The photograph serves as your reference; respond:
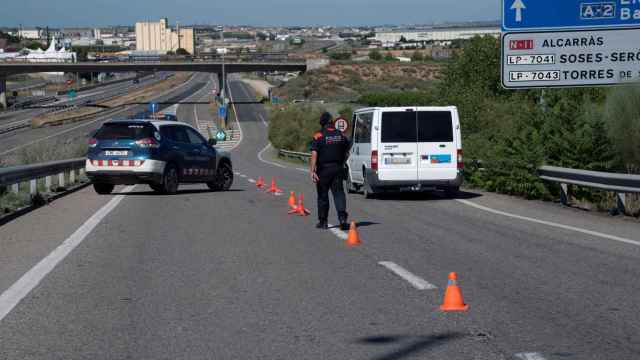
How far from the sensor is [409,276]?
1092cm

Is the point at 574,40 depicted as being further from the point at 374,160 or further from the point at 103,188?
the point at 103,188

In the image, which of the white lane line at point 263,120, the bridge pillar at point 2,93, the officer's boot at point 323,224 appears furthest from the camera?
the bridge pillar at point 2,93

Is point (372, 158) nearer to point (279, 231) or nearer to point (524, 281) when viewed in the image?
point (279, 231)

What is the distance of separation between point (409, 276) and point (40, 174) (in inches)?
566

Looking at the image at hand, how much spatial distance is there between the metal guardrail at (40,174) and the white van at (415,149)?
7.37 m

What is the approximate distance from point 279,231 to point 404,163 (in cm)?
751

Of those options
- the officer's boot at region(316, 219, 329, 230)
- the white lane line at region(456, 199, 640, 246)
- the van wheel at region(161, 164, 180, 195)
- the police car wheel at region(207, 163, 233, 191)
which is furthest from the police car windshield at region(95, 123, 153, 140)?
the officer's boot at region(316, 219, 329, 230)

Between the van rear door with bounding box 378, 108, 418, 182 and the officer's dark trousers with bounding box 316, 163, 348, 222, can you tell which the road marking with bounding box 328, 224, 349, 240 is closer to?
the officer's dark trousers with bounding box 316, 163, 348, 222

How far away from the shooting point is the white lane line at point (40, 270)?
31.4 feet

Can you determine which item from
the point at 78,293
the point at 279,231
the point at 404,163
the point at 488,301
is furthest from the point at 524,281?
the point at 404,163

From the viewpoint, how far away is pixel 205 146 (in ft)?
87.6

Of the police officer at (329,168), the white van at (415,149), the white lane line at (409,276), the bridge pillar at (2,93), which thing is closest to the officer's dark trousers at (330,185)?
the police officer at (329,168)

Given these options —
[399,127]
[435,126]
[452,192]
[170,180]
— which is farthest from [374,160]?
[170,180]

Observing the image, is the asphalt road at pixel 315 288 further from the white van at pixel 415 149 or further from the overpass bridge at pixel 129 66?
the overpass bridge at pixel 129 66
